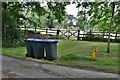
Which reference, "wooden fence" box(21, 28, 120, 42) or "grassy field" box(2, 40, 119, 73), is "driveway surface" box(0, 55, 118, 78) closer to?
"grassy field" box(2, 40, 119, 73)

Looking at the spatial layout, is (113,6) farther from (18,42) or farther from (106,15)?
(18,42)

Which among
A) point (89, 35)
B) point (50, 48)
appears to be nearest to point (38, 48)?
point (50, 48)

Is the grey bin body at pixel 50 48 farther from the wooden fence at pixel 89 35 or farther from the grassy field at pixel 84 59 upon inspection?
the wooden fence at pixel 89 35

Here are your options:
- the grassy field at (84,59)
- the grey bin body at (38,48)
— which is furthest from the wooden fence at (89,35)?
the grey bin body at (38,48)

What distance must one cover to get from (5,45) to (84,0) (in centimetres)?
711

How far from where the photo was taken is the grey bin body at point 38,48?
12.3m

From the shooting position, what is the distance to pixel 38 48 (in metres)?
12.3

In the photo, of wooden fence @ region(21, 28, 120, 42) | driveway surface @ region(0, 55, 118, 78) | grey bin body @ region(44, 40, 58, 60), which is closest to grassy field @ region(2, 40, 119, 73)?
grey bin body @ region(44, 40, 58, 60)

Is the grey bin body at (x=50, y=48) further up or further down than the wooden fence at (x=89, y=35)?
further down

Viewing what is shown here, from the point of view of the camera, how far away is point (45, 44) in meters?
12.1

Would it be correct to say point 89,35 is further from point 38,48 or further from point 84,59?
point 38,48

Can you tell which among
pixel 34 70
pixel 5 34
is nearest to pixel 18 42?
pixel 5 34

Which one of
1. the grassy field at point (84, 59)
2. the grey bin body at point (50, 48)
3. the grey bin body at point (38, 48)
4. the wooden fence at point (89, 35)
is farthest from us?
the wooden fence at point (89, 35)

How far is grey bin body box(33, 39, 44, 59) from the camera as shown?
12.3 m
